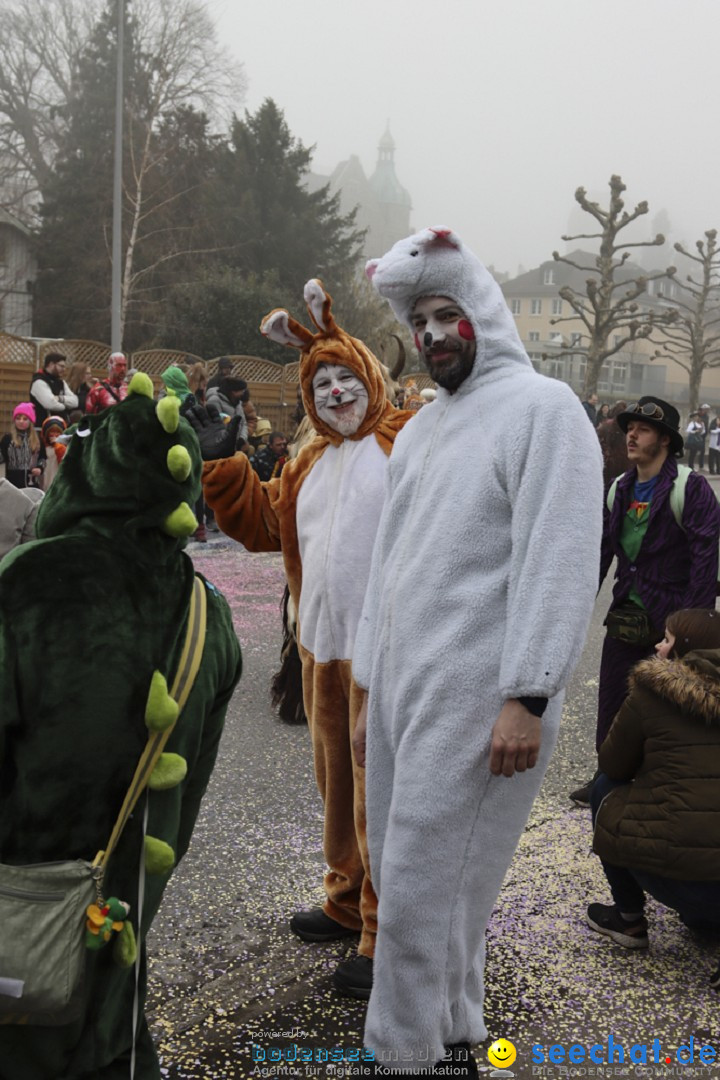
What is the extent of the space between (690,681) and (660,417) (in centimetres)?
161

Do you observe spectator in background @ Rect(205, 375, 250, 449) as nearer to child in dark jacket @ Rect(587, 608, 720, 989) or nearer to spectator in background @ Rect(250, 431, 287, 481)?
spectator in background @ Rect(250, 431, 287, 481)

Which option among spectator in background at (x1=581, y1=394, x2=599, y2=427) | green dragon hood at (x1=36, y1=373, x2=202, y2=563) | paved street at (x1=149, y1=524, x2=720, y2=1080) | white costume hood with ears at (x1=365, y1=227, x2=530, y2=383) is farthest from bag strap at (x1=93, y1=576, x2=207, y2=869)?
spectator in background at (x1=581, y1=394, x2=599, y2=427)

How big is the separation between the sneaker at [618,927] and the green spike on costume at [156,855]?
6.65 ft

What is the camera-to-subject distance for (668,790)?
3.22 m

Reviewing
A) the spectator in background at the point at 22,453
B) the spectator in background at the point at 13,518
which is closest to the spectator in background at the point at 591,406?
the spectator in background at the point at 22,453

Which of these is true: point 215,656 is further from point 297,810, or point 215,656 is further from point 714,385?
point 714,385

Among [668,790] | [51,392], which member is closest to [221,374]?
[51,392]

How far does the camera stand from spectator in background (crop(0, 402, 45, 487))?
10539mm

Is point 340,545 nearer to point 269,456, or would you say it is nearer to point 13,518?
A: point 13,518

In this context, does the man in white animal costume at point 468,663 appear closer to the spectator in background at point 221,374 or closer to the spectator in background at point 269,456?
the spectator in background at point 269,456

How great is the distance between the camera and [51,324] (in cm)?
3594

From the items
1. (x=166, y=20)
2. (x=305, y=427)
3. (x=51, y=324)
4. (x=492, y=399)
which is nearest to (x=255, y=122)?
→ (x=166, y=20)

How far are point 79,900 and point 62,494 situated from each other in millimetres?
700

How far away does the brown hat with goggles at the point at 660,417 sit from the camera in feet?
14.6
